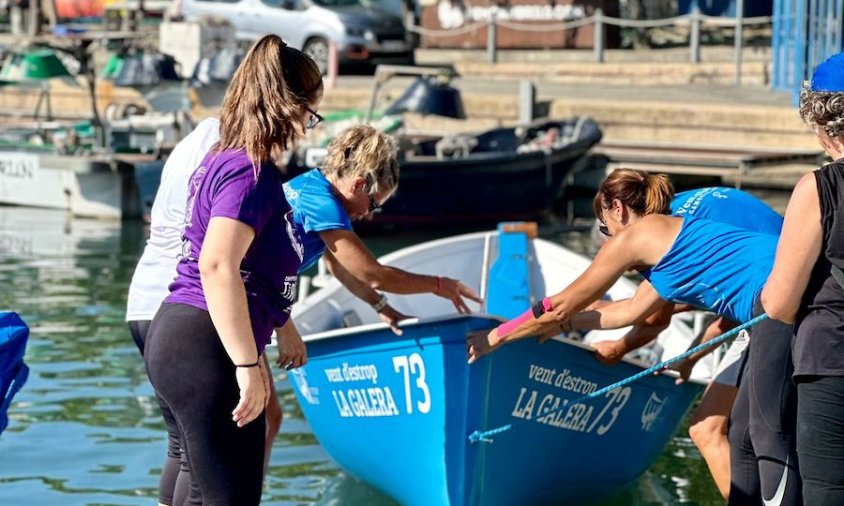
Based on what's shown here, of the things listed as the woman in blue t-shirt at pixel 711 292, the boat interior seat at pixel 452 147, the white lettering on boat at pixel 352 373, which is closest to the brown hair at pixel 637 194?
the woman in blue t-shirt at pixel 711 292

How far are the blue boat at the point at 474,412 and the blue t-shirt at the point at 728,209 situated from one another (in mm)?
859

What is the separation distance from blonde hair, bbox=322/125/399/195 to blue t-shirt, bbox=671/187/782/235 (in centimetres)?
104

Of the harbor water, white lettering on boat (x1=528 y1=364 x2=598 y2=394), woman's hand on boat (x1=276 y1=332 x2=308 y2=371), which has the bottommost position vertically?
the harbor water

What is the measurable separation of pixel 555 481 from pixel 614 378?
0.57m

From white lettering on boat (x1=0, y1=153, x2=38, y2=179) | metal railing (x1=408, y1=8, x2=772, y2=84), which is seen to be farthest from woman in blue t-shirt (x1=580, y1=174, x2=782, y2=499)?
metal railing (x1=408, y1=8, x2=772, y2=84)

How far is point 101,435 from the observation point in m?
8.14

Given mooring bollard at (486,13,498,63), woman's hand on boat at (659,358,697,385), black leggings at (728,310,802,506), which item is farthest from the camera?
mooring bollard at (486,13,498,63)

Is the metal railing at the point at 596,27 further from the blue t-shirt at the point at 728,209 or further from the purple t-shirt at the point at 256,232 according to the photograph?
the purple t-shirt at the point at 256,232

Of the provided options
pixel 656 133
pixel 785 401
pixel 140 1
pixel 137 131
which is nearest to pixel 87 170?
pixel 137 131

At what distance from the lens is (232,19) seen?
978 inches

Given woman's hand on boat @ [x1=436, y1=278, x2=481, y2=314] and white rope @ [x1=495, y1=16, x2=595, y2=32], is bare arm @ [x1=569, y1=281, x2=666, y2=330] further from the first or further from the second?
white rope @ [x1=495, y1=16, x2=595, y2=32]

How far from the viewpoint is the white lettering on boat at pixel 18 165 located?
59.7ft

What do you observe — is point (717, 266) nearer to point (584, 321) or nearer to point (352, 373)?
point (584, 321)

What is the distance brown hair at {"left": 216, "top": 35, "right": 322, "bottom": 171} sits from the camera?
388 centimetres
